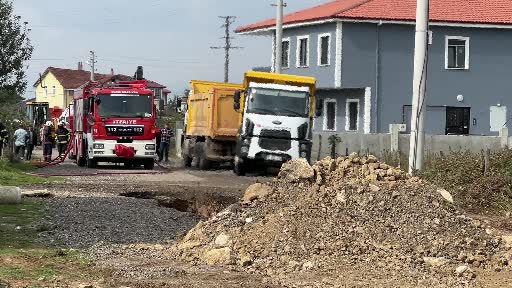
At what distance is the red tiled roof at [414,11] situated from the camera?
1841 inches

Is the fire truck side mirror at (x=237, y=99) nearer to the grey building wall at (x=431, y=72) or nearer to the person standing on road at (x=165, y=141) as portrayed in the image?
the person standing on road at (x=165, y=141)

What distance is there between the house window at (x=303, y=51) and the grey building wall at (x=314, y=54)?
0.23 metres

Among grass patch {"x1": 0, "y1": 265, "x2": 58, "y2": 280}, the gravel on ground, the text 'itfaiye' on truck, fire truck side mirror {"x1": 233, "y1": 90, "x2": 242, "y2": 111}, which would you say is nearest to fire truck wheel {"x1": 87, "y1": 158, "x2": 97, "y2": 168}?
the text 'itfaiye' on truck

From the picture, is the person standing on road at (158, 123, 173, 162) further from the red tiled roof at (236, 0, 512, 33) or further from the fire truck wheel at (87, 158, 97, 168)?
the fire truck wheel at (87, 158, 97, 168)

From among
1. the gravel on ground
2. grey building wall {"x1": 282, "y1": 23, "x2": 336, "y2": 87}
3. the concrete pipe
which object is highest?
grey building wall {"x1": 282, "y1": 23, "x2": 336, "y2": 87}

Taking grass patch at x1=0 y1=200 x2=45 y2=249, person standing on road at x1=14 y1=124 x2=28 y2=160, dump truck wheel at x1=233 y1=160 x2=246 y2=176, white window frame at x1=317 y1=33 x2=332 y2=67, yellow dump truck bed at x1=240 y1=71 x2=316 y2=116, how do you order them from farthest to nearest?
white window frame at x1=317 y1=33 x2=332 y2=67 < person standing on road at x1=14 y1=124 x2=28 y2=160 < dump truck wheel at x1=233 y1=160 x2=246 y2=176 < yellow dump truck bed at x1=240 y1=71 x2=316 y2=116 < grass patch at x1=0 y1=200 x2=45 y2=249

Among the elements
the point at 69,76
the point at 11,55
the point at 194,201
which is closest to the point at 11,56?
the point at 11,55

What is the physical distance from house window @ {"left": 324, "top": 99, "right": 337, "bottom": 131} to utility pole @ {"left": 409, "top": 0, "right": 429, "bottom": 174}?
26.7 meters

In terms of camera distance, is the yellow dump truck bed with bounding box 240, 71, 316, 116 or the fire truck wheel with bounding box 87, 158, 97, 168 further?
the fire truck wheel with bounding box 87, 158, 97, 168

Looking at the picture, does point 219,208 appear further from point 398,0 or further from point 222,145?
point 398,0

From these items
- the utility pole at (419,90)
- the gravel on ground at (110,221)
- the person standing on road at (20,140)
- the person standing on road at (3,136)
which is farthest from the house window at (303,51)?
the gravel on ground at (110,221)

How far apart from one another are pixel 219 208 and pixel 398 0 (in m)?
29.7

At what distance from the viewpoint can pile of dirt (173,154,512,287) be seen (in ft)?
41.1

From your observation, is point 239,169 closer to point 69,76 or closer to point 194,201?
→ point 194,201
